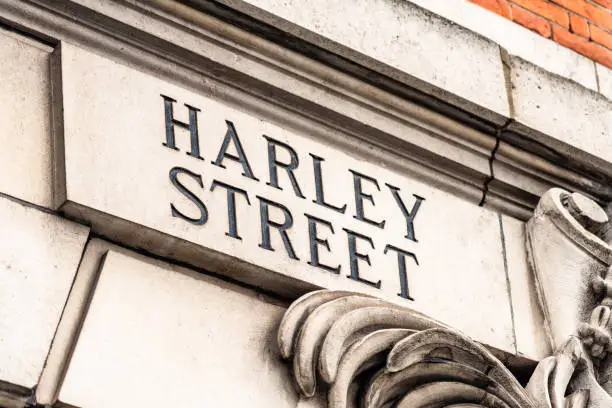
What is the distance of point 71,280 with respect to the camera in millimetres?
3018

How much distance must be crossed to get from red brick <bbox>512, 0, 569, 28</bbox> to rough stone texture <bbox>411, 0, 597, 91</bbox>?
92mm

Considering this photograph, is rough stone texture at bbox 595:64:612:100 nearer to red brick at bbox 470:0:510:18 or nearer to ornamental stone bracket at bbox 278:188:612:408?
red brick at bbox 470:0:510:18

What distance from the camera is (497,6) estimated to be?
427 centimetres

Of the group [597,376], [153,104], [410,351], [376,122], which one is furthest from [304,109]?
[597,376]

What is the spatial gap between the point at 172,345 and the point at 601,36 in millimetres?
2013

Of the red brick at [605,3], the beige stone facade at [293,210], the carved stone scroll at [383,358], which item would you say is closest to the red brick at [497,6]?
the beige stone facade at [293,210]

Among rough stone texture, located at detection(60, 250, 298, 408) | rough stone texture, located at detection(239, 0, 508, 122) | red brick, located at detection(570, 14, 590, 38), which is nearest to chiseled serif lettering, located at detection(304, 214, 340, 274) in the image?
rough stone texture, located at detection(60, 250, 298, 408)

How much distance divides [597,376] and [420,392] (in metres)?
0.56

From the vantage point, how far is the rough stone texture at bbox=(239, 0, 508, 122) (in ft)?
12.2

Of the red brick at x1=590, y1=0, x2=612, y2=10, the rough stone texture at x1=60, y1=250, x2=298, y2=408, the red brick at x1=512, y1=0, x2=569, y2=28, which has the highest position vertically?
the red brick at x1=590, y1=0, x2=612, y2=10

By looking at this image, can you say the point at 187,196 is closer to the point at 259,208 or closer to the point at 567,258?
the point at 259,208

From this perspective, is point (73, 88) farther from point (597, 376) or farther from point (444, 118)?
point (597, 376)

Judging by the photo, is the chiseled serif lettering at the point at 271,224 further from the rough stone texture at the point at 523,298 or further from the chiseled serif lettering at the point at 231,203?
the rough stone texture at the point at 523,298

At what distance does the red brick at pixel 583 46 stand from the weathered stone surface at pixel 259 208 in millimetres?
799
